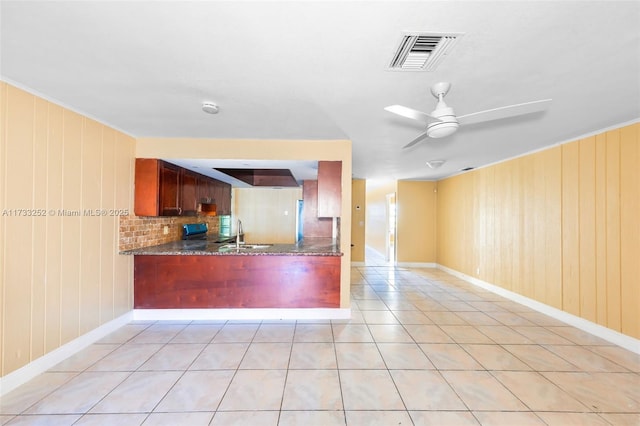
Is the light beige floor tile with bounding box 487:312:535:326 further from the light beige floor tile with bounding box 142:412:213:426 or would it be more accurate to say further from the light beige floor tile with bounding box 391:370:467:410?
the light beige floor tile with bounding box 142:412:213:426

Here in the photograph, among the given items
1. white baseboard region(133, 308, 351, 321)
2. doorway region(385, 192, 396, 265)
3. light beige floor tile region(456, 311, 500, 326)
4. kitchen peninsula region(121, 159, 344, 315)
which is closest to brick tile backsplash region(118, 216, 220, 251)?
kitchen peninsula region(121, 159, 344, 315)

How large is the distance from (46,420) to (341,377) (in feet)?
6.82

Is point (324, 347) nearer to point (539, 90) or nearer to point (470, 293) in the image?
point (539, 90)

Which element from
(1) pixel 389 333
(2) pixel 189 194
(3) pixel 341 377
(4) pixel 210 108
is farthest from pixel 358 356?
(2) pixel 189 194

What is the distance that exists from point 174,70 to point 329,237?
397 centimetres

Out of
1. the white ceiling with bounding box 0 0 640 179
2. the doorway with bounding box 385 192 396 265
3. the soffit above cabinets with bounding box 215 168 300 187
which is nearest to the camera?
the white ceiling with bounding box 0 0 640 179

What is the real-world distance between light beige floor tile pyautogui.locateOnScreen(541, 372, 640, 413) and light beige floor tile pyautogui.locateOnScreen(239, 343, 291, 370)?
235 cm

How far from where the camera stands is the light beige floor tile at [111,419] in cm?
172

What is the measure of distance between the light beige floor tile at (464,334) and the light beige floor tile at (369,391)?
1.19 m

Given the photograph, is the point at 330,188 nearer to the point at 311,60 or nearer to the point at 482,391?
the point at 311,60

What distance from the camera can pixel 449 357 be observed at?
8.34ft

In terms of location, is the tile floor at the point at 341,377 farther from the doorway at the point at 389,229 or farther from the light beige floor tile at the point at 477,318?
the doorway at the point at 389,229

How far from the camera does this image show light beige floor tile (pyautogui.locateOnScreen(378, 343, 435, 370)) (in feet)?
7.81

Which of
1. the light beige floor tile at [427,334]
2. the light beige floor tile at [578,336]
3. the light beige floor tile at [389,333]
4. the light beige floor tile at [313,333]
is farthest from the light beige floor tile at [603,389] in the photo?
the light beige floor tile at [313,333]
